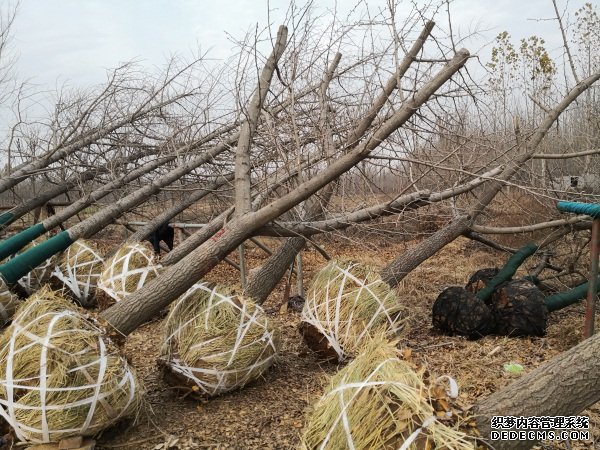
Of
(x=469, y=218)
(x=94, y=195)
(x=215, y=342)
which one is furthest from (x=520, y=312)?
(x=94, y=195)

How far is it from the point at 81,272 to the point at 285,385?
3582 mm

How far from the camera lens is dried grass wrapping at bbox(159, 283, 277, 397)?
3.55m

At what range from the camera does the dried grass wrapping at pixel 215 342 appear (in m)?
3.55

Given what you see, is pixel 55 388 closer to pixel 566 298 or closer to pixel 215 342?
pixel 215 342

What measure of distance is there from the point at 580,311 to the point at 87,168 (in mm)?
→ 6723

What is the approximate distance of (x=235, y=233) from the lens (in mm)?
4117

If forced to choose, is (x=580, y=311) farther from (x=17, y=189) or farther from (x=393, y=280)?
(x=17, y=189)

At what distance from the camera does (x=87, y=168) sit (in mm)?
7348

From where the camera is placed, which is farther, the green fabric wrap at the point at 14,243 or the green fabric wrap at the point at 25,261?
the green fabric wrap at the point at 14,243

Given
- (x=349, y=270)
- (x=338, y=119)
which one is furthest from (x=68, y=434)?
(x=338, y=119)

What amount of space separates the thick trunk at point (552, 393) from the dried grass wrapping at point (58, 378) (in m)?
2.11

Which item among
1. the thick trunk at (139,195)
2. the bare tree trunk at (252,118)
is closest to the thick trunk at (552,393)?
the bare tree trunk at (252,118)

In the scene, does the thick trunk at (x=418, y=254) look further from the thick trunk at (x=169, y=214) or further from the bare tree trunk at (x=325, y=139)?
the thick trunk at (x=169, y=214)

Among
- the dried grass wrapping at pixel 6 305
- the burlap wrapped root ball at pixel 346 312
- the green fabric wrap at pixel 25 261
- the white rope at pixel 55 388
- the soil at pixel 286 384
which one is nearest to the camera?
the white rope at pixel 55 388
